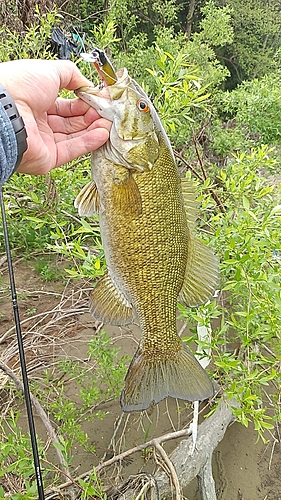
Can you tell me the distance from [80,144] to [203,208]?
823 millimetres

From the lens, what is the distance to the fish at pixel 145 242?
4.18 ft

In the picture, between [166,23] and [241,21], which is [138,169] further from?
[241,21]

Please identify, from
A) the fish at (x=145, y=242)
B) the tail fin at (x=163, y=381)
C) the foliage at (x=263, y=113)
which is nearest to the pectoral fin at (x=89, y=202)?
the fish at (x=145, y=242)

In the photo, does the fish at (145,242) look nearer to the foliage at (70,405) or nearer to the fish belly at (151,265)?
the fish belly at (151,265)

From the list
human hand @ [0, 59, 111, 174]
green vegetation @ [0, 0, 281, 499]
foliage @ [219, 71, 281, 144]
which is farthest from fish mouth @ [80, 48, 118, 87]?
foliage @ [219, 71, 281, 144]

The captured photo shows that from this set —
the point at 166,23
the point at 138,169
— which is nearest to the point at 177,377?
the point at 138,169

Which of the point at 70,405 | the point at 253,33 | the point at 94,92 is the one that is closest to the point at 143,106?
the point at 94,92

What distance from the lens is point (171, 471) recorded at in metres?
2.00

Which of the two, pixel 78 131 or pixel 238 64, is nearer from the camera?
pixel 78 131

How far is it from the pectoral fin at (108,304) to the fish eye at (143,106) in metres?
0.55

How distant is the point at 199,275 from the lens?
150 cm

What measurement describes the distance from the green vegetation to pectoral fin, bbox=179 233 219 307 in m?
0.25

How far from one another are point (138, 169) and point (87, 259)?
0.60 meters

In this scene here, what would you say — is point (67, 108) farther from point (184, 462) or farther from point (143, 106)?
point (184, 462)
